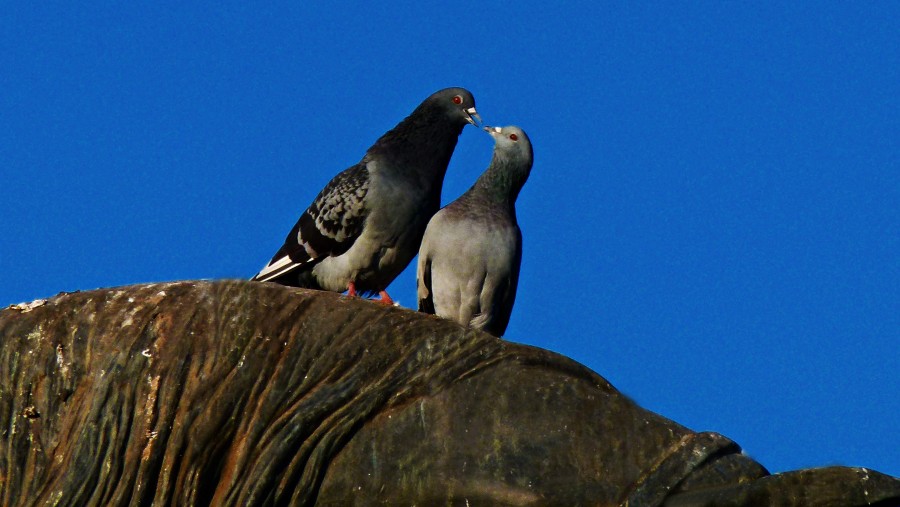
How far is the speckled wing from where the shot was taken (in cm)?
1543

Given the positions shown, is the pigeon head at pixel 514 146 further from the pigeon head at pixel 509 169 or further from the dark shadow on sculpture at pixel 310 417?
the dark shadow on sculpture at pixel 310 417

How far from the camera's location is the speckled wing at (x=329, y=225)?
50.6ft

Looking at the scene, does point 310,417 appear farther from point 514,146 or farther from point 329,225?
point 329,225

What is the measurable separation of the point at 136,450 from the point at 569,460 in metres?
2.54

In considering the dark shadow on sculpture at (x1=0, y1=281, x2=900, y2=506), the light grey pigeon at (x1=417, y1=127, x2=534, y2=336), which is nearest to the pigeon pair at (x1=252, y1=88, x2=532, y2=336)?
the light grey pigeon at (x1=417, y1=127, x2=534, y2=336)

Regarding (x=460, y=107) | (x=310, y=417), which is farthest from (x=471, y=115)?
(x=310, y=417)

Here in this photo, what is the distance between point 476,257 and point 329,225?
212 centimetres

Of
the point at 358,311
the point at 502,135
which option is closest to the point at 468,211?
the point at 502,135

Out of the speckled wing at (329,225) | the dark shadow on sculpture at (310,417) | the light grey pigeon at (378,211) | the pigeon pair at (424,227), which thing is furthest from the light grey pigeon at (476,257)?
the dark shadow on sculpture at (310,417)

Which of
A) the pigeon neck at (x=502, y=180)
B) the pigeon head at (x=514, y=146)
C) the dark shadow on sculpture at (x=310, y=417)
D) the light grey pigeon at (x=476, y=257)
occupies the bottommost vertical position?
the dark shadow on sculpture at (x=310, y=417)

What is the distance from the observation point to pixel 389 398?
36.5 ft

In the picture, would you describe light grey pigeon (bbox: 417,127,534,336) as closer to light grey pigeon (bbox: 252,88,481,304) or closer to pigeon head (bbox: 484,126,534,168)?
pigeon head (bbox: 484,126,534,168)

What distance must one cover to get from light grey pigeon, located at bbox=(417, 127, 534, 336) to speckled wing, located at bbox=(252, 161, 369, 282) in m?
1.20

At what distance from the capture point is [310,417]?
11023mm
